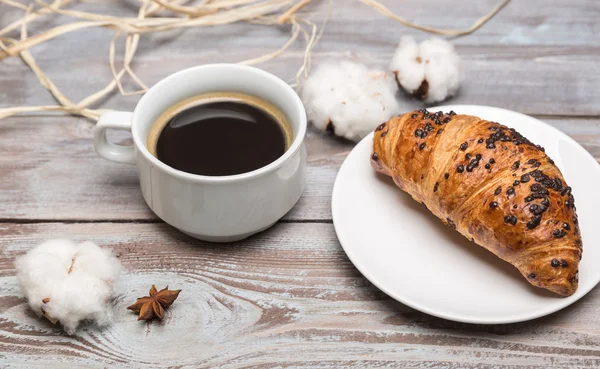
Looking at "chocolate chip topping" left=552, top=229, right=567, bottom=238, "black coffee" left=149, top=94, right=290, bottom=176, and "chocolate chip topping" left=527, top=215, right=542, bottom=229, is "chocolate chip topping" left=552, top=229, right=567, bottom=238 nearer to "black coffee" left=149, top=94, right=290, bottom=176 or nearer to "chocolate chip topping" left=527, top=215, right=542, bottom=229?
"chocolate chip topping" left=527, top=215, right=542, bottom=229

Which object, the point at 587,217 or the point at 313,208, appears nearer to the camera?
the point at 587,217

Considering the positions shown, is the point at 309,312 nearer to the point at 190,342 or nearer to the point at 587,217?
the point at 190,342

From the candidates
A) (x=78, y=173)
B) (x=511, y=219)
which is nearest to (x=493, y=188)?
(x=511, y=219)

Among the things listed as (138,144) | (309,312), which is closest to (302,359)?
(309,312)

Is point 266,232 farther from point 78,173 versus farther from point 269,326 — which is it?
point 78,173

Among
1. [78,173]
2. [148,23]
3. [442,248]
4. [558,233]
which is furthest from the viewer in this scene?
[148,23]

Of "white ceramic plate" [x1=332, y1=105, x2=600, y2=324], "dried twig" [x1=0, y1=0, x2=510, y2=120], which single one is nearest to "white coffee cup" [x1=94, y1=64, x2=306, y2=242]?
"white ceramic plate" [x1=332, y1=105, x2=600, y2=324]
